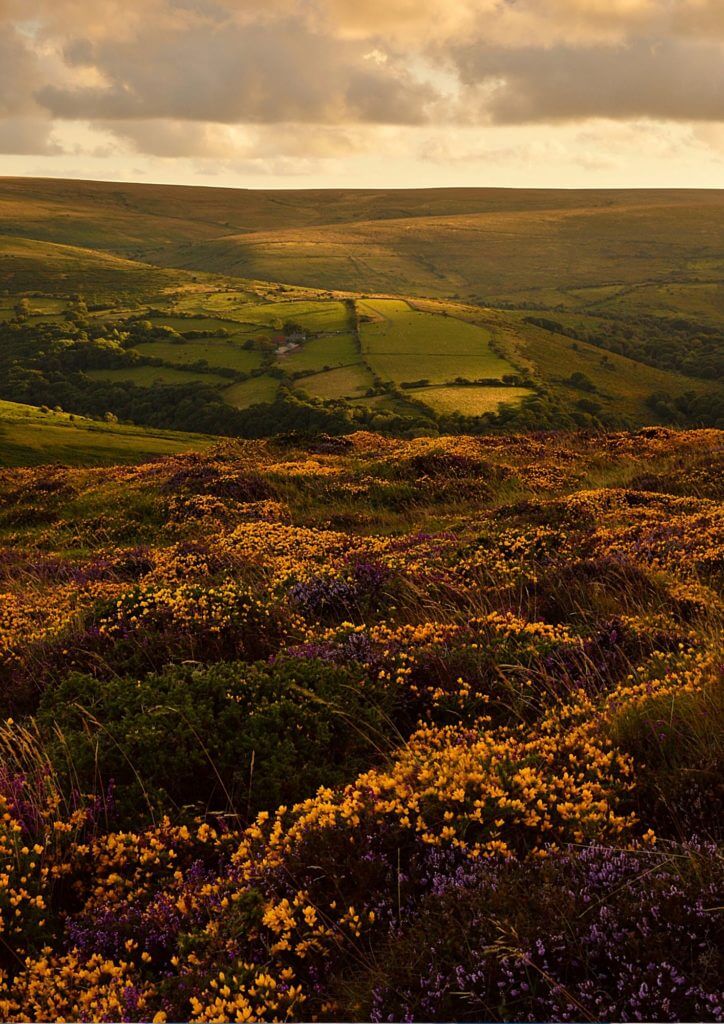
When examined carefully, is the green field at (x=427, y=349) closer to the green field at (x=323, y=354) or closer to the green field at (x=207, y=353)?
the green field at (x=323, y=354)

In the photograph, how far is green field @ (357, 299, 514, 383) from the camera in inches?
5094

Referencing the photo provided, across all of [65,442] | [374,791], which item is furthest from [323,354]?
[374,791]

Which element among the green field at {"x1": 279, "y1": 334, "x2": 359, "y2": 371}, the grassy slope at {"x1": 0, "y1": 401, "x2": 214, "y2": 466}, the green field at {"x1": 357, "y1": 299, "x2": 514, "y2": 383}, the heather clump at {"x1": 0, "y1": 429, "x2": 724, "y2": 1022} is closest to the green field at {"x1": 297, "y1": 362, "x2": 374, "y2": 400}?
the green field at {"x1": 357, "y1": 299, "x2": 514, "y2": 383}

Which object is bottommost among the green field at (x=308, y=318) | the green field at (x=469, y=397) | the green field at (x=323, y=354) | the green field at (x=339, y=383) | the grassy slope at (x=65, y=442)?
the grassy slope at (x=65, y=442)

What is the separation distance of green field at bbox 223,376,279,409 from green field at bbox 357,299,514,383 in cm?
1993

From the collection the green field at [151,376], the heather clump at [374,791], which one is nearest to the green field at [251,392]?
the green field at [151,376]

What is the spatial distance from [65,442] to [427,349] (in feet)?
310

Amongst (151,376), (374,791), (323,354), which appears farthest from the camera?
(151,376)

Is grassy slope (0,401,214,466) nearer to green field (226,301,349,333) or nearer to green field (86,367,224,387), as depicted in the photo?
green field (86,367,224,387)

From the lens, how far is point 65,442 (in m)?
63.8

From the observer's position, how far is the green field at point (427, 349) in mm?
129375

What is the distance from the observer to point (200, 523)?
1822 centimetres

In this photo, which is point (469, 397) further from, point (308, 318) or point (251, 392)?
point (308, 318)

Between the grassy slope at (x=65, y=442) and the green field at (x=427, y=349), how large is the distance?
2304 inches
